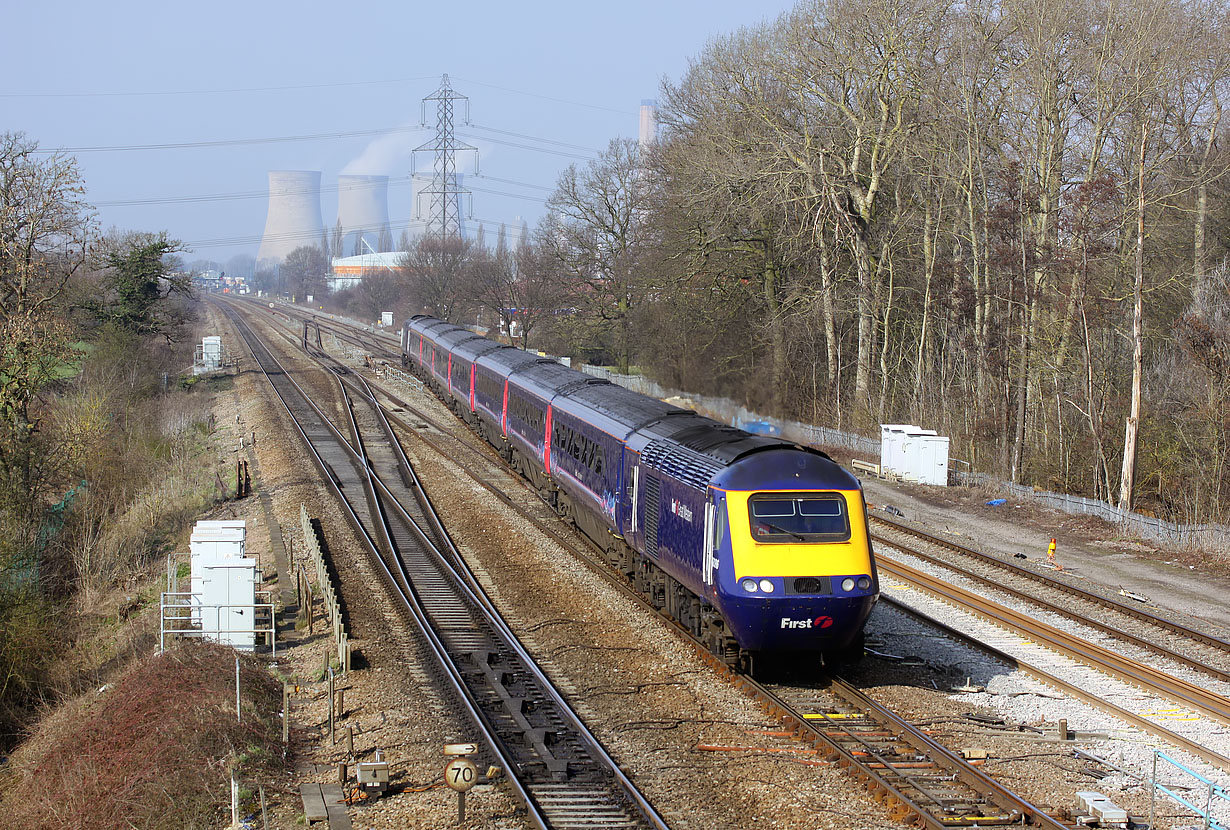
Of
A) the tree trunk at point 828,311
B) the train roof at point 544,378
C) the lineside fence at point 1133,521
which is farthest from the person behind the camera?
the tree trunk at point 828,311

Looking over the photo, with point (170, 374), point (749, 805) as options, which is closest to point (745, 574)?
point (749, 805)

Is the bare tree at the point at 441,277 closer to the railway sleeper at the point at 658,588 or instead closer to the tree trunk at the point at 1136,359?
the railway sleeper at the point at 658,588

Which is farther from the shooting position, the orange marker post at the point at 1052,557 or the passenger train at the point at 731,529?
the orange marker post at the point at 1052,557

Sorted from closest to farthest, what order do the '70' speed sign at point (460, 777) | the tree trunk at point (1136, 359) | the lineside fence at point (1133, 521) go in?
the '70' speed sign at point (460, 777) < the lineside fence at point (1133, 521) < the tree trunk at point (1136, 359)

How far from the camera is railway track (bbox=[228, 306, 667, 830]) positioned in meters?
9.36

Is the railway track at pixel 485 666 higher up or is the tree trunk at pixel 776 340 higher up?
the tree trunk at pixel 776 340

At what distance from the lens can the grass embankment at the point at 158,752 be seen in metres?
10.4

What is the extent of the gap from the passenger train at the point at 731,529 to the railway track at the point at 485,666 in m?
2.16

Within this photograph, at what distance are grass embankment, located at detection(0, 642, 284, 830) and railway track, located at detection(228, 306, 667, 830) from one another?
2.28m

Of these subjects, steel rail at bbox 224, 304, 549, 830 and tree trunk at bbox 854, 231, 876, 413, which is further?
tree trunk at bbox 854, 231, 876, 413

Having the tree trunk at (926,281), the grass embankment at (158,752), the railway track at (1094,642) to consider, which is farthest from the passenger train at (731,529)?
the tree trunk at (926,281)

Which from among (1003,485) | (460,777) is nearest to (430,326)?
(1003,485)

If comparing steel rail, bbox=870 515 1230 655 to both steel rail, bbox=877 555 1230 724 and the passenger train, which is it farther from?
→ the passenger train

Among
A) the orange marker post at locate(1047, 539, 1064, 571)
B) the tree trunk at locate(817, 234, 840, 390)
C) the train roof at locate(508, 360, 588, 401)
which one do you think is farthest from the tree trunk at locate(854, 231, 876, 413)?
the orange marker post at locate(1047, 539, 1064, 571)
